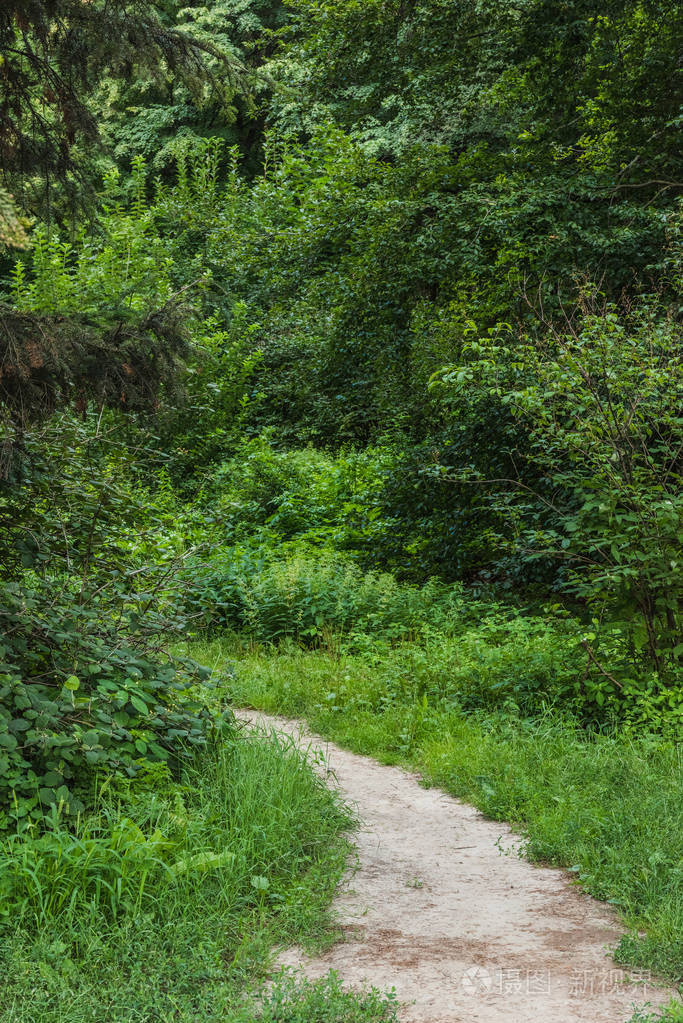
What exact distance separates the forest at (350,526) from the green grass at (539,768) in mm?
25

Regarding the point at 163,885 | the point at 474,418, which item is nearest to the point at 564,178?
the point at 474,418

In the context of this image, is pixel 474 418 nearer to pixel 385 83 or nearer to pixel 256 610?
pixel 256 610

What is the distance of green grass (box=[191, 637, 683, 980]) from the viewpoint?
4.06 meters

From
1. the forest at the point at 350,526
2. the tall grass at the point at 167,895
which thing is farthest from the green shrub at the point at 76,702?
the tall grass at the point at 167,895

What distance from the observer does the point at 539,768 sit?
5621 mm

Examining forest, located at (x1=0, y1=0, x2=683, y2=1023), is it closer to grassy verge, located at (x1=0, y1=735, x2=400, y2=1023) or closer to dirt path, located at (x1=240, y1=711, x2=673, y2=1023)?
grassy verge, located at (x1=0, y1=735, x2=400, y2=1023)

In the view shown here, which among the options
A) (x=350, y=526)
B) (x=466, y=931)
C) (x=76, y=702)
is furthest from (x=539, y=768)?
(x=350, y=526)

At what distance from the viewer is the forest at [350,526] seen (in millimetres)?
3945

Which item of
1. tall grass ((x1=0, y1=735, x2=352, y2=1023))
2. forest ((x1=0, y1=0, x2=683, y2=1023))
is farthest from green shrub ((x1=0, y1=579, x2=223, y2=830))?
tall grass ((x1=0, y1=735, x2=352, y2=1023))

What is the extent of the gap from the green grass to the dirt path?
14cm

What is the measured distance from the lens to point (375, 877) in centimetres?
450

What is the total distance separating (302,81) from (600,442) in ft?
22.5

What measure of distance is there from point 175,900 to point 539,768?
255 cm

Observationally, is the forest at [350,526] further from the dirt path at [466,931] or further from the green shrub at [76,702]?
the dirt path at [466,931]
